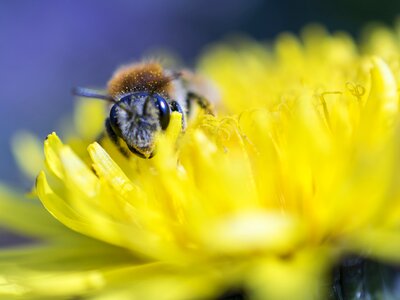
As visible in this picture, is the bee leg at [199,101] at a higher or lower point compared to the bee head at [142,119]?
higher

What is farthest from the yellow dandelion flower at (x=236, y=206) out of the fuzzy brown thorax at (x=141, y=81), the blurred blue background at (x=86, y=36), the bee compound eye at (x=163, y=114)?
the blurred blue background at (x=86, y=36)

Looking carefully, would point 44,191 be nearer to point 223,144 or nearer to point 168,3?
point 223,144

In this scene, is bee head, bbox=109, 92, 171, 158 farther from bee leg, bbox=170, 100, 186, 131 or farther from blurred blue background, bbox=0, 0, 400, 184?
blurred blue background, bbox=0, 0, 400, 184

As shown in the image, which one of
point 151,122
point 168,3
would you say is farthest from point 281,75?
point 168,3

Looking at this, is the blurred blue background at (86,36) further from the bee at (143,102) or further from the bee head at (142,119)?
the bee head at (142,119)

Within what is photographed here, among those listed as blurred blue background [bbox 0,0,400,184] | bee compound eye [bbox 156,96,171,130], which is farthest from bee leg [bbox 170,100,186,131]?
blurred blue background [bbox 0,0,400,184]

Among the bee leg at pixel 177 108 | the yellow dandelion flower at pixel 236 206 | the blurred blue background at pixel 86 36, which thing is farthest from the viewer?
the blurred blue background at pixel 86 36
